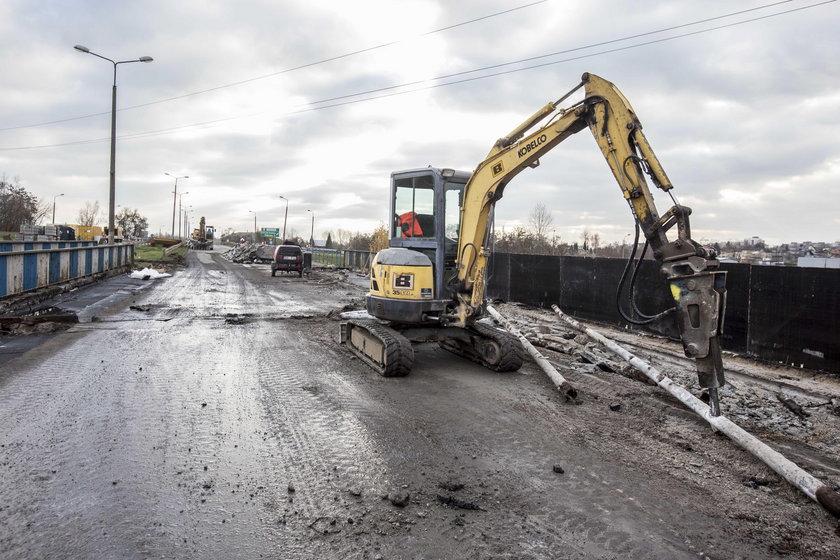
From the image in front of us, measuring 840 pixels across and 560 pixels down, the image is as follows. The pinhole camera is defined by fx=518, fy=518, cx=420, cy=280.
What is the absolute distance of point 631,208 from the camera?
5.35 meters

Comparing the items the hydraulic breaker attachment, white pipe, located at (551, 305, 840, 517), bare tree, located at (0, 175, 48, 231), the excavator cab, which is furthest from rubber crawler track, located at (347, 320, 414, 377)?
bare tree, located at (0, 175, 48, 231)

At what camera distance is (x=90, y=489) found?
3.79m

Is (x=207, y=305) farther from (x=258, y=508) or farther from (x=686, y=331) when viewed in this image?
(x=686, y=331)

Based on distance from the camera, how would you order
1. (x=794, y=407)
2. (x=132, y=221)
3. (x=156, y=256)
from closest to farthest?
(x=794, y=407) → (x=156, y=256) → (x=132, y=221)

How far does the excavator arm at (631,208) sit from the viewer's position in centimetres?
437

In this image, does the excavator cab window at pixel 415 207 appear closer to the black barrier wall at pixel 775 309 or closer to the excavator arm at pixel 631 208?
the excavator arm at pixel 631 208

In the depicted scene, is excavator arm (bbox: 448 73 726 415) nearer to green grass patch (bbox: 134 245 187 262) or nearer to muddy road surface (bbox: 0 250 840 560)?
muddy road surface (bbox: 0 250 840 560)

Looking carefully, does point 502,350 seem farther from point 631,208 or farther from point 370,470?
point 370,470

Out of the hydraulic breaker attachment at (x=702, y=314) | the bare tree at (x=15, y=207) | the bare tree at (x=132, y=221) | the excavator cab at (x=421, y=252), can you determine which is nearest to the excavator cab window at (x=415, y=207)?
the excavator cab at (x=421, y=252)

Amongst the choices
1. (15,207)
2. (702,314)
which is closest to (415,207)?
(702,314)

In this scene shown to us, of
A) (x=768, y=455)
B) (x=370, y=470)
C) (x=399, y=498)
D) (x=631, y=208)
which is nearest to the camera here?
(x=399, y=498)

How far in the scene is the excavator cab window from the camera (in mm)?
7930

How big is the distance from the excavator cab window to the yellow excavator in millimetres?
16

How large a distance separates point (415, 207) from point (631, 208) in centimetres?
356
